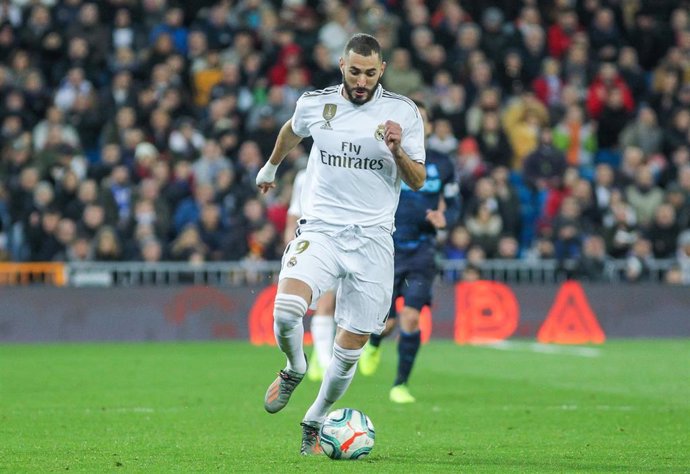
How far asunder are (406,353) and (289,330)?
407cm

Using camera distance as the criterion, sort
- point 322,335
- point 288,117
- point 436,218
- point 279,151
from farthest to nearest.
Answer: point 288,117 → point 322,335 → point 436,218 → point 279,151

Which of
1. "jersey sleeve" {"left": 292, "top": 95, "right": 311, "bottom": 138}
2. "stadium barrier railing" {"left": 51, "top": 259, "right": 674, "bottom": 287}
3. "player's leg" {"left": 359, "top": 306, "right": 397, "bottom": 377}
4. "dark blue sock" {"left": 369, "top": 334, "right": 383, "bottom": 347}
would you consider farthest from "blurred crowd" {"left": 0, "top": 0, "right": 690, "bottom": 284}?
"jersey sleeve" {"left": 292, "top": 95, "right": 311, "bottom": 138}

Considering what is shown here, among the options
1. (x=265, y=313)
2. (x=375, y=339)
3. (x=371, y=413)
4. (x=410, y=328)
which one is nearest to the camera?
(x=371, y=413)

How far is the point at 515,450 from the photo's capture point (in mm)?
8617

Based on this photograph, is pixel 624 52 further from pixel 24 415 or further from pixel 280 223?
pixel 24 415

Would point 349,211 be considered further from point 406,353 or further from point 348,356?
point 406,353

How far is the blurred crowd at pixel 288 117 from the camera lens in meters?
20.8

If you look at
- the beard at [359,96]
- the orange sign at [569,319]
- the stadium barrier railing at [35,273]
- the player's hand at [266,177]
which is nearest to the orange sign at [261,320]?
the stadium barrier railing at [35,273]

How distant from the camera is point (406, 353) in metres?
12.1

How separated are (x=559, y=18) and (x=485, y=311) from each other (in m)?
6.72

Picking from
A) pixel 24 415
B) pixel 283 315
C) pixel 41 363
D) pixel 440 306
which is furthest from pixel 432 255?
pixel 440 306

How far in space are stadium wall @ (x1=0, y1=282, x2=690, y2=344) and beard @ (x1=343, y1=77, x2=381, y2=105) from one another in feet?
39.4

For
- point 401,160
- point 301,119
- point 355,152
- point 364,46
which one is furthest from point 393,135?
point 301,119

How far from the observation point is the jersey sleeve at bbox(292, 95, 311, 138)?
852 centimetres
